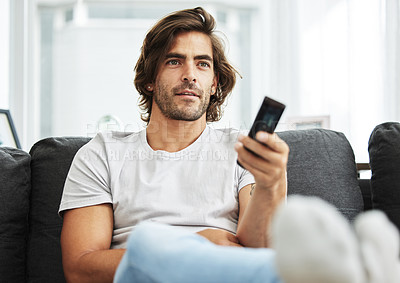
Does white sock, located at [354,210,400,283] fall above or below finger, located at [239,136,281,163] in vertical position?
below

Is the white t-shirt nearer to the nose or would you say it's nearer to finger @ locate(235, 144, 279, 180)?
the nose

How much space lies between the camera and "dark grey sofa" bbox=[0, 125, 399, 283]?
4.71 ft

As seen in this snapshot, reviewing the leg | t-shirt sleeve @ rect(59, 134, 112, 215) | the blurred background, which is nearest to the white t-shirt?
t-shirt sleeve @ rect(59, 134, 112, 215)

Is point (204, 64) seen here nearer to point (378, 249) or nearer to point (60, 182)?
point (60, 182)

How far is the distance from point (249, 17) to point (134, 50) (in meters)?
0.80

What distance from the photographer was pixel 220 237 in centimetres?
116

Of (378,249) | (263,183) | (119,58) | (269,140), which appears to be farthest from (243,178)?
(119,58)

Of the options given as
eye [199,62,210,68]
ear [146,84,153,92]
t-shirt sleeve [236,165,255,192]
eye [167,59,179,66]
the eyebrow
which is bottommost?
t-shirt sleeve [236,165,255,192]

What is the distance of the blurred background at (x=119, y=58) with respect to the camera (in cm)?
273

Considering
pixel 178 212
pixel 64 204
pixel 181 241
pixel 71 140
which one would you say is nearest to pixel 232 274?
pixel 181 241

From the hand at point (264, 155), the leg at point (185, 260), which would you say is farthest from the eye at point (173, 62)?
the leg at point (185, 260)

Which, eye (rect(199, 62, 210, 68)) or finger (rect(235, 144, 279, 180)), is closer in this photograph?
finger (rect(235, 144, 279, 180))

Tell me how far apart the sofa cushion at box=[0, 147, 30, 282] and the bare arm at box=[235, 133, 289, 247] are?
733 mm

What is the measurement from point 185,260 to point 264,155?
380 mm
